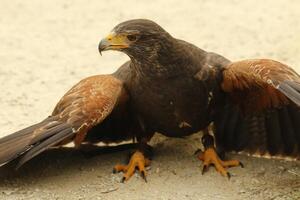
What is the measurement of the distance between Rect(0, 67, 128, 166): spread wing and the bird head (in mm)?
435

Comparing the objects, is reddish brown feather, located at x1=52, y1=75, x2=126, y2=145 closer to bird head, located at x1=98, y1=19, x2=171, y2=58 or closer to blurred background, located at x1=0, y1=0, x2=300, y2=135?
bird head, located at x1=98, y1=19, x2=171, y2=58

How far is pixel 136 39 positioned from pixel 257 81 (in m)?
1.26

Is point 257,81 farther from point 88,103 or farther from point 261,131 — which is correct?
point 88,103

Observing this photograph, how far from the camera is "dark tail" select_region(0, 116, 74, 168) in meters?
7.28

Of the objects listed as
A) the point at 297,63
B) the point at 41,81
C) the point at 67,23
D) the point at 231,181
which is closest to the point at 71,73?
the point at 41,81

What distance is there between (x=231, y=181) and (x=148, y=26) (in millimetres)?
1733

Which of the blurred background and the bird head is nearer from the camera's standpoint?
the bird head

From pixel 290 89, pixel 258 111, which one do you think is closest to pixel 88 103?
pixel 258 111

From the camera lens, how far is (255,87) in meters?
7.70

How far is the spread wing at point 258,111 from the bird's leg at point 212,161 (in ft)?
0.68

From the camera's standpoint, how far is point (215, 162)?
8062 mm

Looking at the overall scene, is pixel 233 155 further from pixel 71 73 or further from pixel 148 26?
pixel 71 73

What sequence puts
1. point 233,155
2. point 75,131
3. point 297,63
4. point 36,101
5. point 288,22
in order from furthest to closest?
point 288,22, point 297,63, point 36,101, point 233,155, point 75,131

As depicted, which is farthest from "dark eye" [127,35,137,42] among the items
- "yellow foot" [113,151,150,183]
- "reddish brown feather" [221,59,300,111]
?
"yellow foot" [113,151,150,183]
